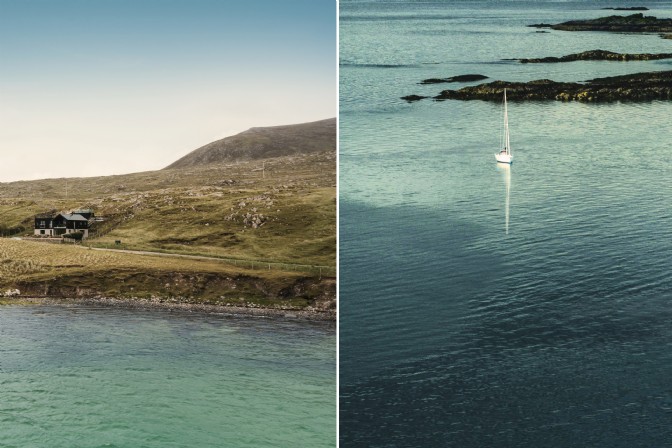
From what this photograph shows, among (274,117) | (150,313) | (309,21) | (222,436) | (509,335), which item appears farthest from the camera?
(150,313)

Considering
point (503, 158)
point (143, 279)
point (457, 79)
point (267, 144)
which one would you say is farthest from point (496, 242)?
point (143, 279)

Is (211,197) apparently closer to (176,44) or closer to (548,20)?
(176,44)

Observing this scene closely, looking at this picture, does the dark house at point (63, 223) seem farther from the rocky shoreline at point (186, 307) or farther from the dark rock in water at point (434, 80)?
the dark rock in water at point (434, 80)

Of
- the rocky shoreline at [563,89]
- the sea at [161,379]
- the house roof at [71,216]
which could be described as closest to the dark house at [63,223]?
the house roof at [71,216]

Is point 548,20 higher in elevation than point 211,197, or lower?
higher

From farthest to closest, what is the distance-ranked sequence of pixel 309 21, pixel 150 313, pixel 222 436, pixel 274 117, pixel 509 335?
1. pixel 150 313
2. pixel 274 117
3. pixel 309 21
4. pixel 222 436
5. pixel 509 335

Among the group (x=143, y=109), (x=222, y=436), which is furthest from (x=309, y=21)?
(x=222, y=436)

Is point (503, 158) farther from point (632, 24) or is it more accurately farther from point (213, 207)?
point (213, 207)
